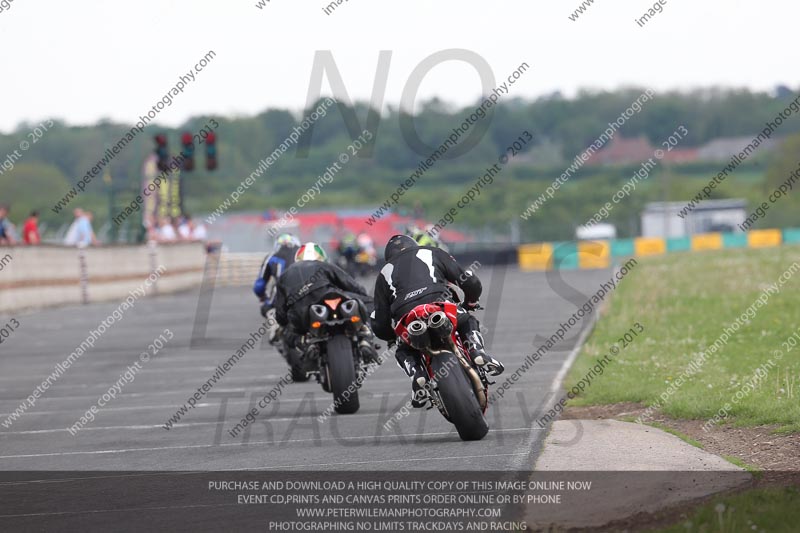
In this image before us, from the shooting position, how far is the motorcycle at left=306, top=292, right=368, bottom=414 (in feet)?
37.1

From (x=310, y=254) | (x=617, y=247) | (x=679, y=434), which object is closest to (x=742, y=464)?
(x=679, y=434)

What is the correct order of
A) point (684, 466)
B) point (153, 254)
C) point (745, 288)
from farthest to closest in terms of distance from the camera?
point (153, 254) → point (745, 288) → point (684, 466)

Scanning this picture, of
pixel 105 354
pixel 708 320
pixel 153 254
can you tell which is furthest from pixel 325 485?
pixel 153 254

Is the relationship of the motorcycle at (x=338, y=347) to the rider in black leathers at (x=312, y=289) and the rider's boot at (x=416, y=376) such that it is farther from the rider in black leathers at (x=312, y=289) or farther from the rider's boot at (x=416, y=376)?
the rider's boot at (x=416, y=376)

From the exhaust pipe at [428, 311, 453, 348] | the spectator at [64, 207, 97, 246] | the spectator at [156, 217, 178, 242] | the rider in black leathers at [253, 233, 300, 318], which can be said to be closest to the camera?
the exhaust pipe at [428, 311, 453, 348]

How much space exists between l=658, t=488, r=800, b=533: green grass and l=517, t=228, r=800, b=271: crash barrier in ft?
137

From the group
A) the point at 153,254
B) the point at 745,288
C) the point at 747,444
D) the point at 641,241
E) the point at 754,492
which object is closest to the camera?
the point at 754,492

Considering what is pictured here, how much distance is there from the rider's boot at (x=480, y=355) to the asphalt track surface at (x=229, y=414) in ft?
1.65

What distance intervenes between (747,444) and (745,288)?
15242mm

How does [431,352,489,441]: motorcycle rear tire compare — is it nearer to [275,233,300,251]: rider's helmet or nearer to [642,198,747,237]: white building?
[275,233,300,251]: rider's helmet

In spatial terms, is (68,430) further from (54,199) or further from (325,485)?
(54,199)

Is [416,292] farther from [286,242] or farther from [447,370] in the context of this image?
[286,242]

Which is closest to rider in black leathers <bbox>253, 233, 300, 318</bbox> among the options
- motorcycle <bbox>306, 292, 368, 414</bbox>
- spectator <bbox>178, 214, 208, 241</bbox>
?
motorcycle <bbox>306, 292, 368, 414</bbox>

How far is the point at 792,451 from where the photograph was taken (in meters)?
8.10
